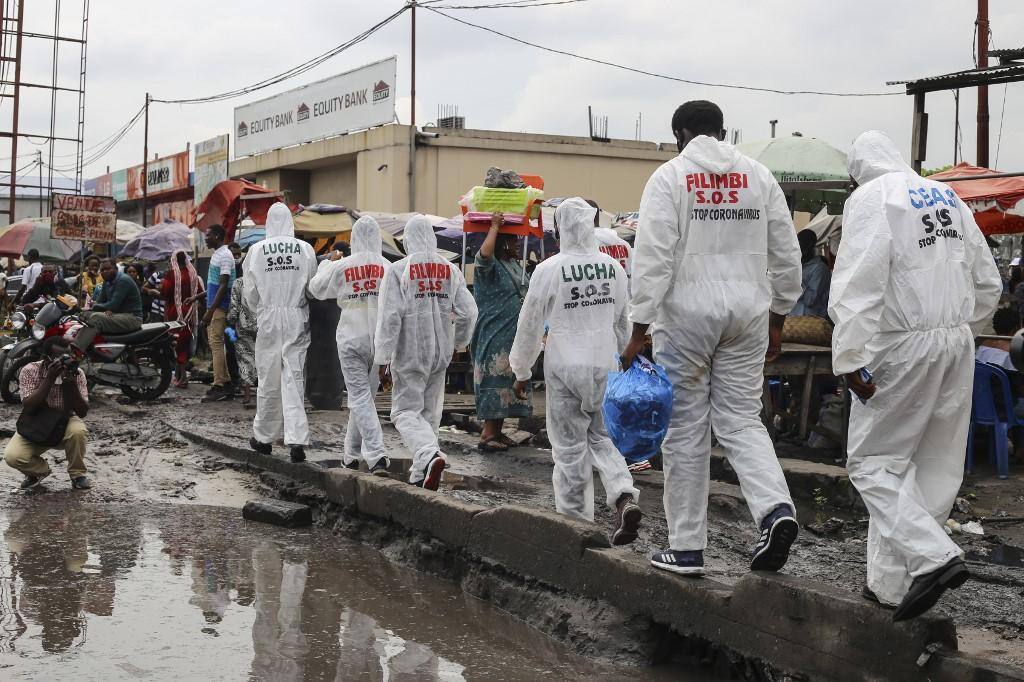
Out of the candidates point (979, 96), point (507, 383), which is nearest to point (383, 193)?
point (979, 96)

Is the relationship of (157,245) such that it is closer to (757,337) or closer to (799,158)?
(799,158)

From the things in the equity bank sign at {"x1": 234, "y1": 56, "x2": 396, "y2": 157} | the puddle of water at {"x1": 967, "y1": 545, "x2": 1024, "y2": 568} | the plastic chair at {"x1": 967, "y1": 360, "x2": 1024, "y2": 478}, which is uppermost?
the equity bank sign at {"x1": 234, "y1": 56, "x2": 396, "y2": 157}

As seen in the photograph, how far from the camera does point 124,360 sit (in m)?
13.5

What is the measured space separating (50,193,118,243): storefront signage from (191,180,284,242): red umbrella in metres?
5.69

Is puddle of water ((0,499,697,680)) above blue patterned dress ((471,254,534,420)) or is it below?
below

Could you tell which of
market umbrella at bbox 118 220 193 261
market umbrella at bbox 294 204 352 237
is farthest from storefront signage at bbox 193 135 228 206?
market umbrella at bbox 294 204 352 237

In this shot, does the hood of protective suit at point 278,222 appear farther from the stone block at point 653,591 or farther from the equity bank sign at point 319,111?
the equity bank sign at point 319,111

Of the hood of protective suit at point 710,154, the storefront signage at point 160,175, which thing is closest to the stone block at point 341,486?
the hood of protective suit at point 710,154

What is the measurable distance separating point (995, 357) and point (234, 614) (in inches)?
265

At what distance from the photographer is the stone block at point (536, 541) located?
5.11 meters

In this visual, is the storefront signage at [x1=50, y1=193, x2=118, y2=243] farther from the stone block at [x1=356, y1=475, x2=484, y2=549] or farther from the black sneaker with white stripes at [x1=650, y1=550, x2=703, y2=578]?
the black sneaker with white stripes at [x1=650, y1=550, x2=703, y2=578]

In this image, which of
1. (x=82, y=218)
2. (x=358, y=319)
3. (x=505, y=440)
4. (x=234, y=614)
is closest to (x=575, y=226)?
(x=358, y=319)

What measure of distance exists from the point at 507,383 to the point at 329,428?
250 centimetres

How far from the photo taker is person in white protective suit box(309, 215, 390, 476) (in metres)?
8.23
